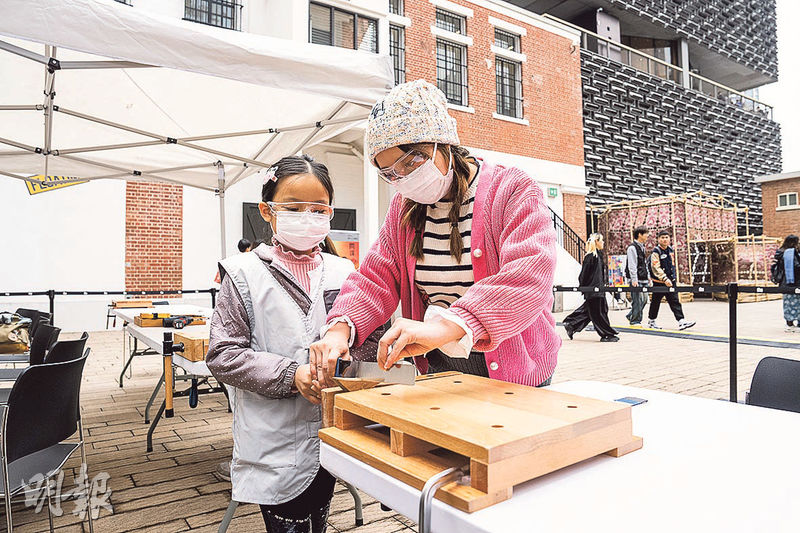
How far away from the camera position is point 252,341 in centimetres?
148

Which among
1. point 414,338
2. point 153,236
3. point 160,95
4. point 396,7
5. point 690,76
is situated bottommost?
point 414,338

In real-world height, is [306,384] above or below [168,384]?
above

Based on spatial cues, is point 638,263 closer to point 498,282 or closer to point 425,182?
point 425,182

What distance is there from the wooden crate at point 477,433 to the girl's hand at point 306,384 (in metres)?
0.27

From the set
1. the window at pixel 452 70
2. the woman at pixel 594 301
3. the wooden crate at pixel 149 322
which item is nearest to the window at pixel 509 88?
the window at pixel 452 70

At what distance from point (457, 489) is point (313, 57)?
2.64 m

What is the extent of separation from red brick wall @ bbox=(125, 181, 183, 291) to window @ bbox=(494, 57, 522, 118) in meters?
9.00

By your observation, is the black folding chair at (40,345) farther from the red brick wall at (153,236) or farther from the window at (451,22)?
the window at (451,22)

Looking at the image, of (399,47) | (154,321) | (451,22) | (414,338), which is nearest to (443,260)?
(414,338)

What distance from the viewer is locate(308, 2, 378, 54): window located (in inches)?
418

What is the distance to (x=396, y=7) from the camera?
487 inches

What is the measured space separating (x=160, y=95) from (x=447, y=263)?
3.48m

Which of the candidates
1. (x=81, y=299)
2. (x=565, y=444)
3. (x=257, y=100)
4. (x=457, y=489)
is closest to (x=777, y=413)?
(x=565, y=444)

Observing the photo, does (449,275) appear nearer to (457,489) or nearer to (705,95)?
(457,489)
